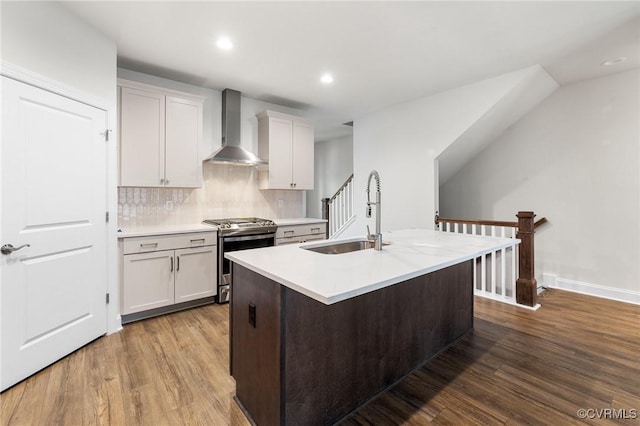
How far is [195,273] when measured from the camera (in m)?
3.28

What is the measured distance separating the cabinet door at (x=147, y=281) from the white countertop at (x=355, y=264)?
5.53 ft

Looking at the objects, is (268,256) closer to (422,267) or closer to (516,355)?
(422,267)

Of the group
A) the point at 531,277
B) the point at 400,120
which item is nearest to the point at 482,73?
the point at 400,120

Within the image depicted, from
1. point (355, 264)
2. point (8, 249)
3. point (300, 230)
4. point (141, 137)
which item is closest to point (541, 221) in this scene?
point (300, 230)

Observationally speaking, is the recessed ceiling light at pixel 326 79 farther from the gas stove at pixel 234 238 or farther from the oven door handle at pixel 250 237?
the oven door handle at pixel 250 237

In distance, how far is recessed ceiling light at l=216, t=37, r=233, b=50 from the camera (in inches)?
106

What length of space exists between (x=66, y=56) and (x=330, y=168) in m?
5.92

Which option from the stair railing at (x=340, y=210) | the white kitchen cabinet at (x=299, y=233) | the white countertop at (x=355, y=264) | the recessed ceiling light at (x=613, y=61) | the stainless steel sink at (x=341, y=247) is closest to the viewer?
the white countertop at (x=355, y=264)

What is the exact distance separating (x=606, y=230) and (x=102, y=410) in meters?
5.24

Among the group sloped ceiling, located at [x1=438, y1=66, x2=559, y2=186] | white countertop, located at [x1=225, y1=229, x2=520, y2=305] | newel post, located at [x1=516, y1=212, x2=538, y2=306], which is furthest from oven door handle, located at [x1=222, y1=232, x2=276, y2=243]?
newel post, located at [x1=516, y1=212, x2=538, y2=306]

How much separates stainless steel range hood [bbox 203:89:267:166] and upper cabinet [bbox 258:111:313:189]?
0.26 m

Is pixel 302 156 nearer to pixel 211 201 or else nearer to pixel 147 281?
pixel 211 201

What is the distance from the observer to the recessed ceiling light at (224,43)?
2.69 m

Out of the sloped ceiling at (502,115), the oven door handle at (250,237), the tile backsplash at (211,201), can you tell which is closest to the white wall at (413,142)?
the sloped ceiling at (502,115)
